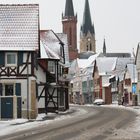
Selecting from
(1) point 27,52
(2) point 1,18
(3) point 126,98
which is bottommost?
(3) point 126,98

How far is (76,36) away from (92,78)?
7191 cm

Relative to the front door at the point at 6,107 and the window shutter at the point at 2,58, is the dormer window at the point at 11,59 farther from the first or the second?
the front door at the point at 6,107

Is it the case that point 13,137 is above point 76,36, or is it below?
below

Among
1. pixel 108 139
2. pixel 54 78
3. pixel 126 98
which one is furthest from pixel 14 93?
pixel 126 98

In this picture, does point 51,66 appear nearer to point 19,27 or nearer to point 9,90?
point 19,27

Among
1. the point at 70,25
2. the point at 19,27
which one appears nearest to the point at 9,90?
the point at 19,27

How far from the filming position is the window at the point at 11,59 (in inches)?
1563

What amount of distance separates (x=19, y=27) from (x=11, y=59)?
311 centimetres

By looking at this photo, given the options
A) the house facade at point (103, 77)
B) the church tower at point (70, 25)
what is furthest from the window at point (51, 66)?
the church tower at point (70, 25)

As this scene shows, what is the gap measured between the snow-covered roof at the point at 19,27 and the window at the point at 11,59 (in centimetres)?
56

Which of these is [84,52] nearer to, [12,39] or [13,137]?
[12,39]

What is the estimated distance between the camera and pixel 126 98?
3738 inches

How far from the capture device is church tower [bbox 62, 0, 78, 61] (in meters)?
184

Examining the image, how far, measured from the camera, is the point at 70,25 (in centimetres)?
19000
